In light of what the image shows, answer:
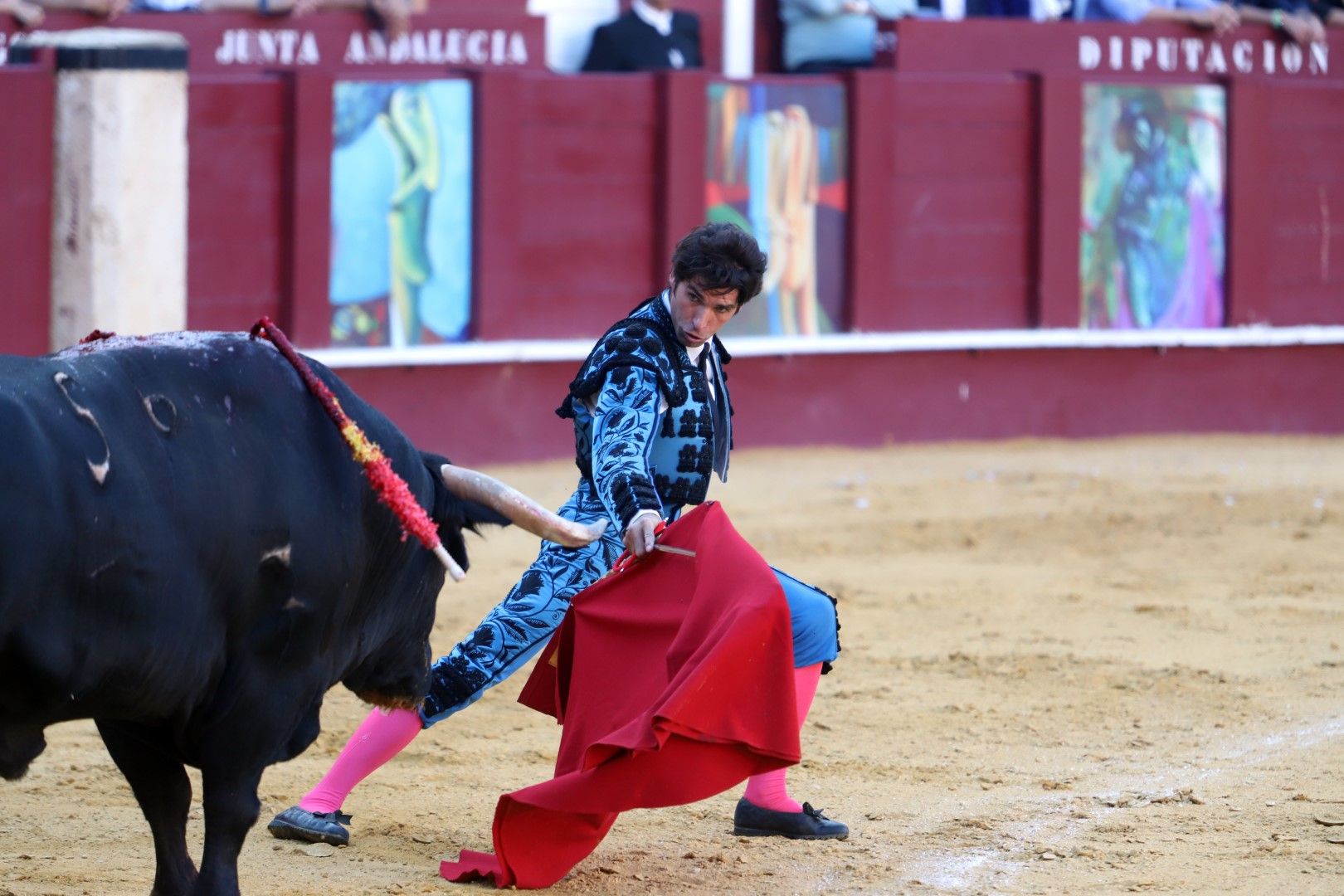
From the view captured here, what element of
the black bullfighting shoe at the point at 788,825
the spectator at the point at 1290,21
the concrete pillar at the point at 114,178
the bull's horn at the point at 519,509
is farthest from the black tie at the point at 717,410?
the spectator at the point at 1290,21

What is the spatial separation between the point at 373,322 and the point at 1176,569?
10.4ft

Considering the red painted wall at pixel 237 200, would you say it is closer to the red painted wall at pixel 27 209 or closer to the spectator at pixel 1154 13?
the red painted wall at pixel 27 209

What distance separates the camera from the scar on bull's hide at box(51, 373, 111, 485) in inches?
109

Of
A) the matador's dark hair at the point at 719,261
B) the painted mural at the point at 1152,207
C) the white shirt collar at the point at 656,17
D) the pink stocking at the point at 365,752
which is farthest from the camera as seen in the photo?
the painted mural at the point at 1152,207

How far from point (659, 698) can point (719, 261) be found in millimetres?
698

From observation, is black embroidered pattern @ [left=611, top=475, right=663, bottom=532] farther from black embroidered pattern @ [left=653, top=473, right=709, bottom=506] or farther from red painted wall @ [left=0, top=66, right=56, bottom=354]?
red painted wall @ [left=0, top=66, right=56, bottom=354]

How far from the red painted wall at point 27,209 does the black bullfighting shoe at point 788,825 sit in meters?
4.08

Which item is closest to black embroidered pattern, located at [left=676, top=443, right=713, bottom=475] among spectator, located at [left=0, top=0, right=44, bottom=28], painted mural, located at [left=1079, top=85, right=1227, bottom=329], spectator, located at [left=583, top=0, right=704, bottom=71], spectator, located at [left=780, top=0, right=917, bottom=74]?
spectator, located at [left=0, top=0, right=44, bottom=28]

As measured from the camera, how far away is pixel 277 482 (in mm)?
3033

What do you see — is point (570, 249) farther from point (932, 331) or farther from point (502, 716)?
point (502, 716)

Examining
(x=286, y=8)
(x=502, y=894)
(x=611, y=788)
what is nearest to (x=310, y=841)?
(x=502, y=894)

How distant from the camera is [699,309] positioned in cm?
340

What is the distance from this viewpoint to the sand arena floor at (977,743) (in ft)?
11.5

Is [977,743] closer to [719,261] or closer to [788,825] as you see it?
[788,825]
